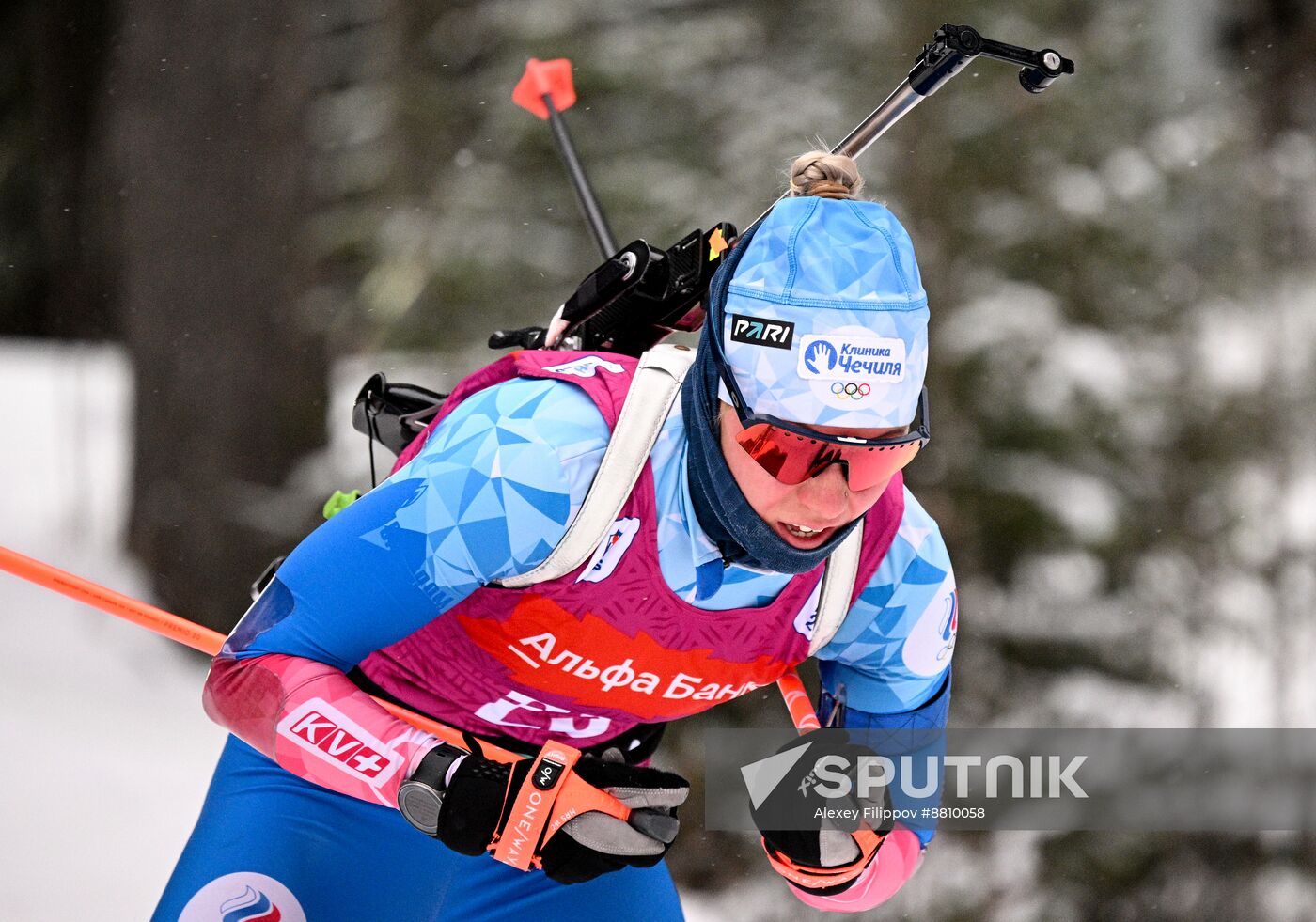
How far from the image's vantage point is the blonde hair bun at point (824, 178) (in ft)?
4.97

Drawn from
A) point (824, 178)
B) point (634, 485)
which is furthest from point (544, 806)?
point (824, 178)

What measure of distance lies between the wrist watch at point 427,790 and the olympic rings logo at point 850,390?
0.62 meters

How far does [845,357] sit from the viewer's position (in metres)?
1.38

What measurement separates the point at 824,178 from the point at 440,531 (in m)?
0.65

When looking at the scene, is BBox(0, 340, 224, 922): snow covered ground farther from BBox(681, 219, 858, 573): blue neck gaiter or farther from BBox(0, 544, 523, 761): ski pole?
BBox(681, 219, 858, 573): blue neck gaiter

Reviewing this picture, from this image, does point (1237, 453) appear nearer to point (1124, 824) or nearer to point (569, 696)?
point (1124, 824)

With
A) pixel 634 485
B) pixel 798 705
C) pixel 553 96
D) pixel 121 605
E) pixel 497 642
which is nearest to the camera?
pixel 634 485

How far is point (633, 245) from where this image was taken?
1849 mm

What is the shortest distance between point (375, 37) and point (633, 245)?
4.61 meters

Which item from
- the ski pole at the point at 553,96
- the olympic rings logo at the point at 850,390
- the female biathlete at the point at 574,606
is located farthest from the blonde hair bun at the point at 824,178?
the ski pole at the point at 553,96

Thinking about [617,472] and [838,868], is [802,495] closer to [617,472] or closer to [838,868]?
[617,472]

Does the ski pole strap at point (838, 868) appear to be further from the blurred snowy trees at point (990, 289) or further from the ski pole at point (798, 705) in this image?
the blurred snowy trees at point (990, 289)

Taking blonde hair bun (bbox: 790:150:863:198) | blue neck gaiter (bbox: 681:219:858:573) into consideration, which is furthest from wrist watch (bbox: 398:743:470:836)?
blonde hair bun (bbox: 790:150:863:198)

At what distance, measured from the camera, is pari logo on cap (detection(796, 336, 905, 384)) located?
1.38m
